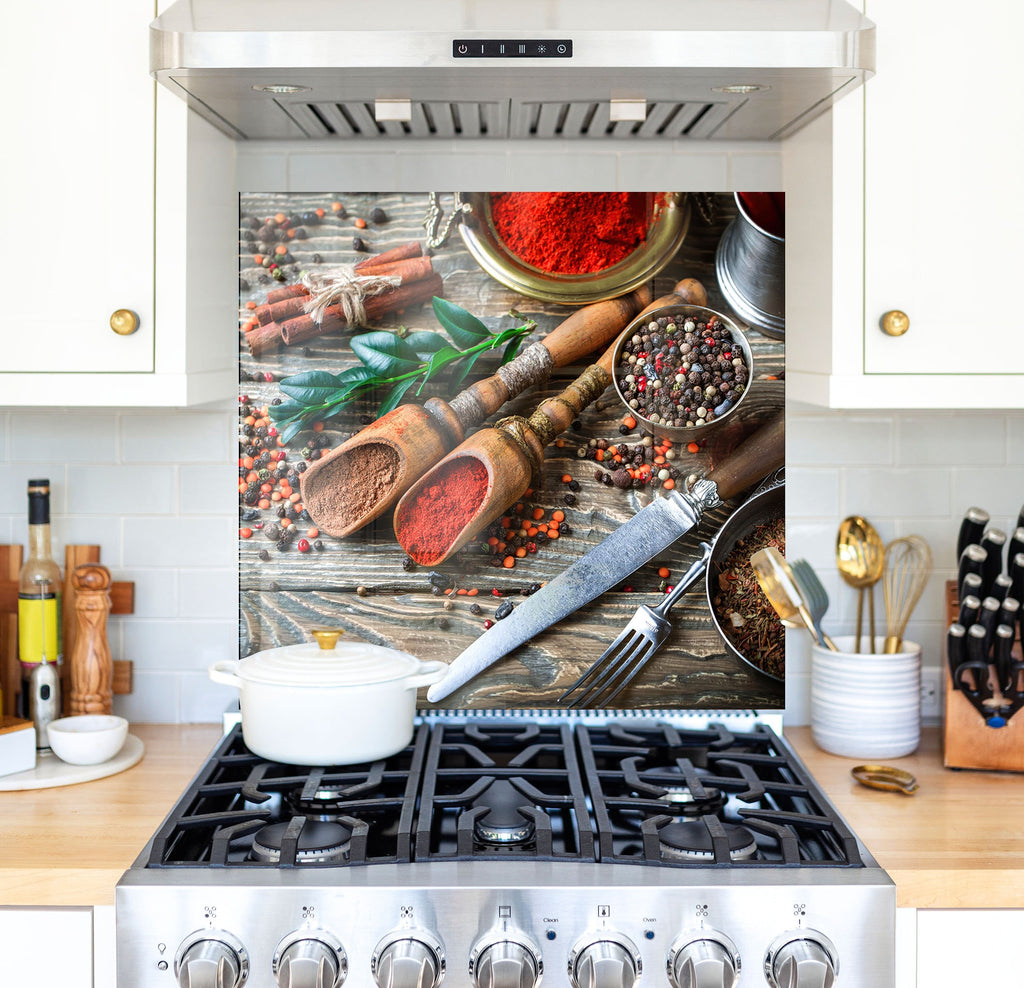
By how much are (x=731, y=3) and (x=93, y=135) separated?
0.92 meters

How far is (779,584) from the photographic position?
6.39ft

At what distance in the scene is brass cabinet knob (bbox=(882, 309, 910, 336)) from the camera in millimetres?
1588

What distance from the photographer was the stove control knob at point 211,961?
52.7 inches

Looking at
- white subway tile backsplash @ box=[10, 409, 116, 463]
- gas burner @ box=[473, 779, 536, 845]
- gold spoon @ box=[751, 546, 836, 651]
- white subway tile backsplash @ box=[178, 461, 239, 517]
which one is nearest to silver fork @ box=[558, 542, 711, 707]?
gold spoon @ box=[751, 546, 836, 651]

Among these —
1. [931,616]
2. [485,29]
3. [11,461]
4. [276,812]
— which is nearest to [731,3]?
[485,29]

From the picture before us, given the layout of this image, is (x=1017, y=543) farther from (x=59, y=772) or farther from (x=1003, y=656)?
(x=59, y=772)

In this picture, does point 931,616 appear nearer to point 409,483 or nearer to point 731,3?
point 409,483

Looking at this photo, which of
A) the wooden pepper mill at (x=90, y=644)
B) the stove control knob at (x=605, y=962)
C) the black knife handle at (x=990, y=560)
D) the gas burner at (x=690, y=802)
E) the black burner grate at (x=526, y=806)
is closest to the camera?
the stove control knob at (x=605, y=962)

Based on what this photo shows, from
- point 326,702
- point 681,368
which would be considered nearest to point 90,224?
point 326,702

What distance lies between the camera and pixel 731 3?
1492 mm

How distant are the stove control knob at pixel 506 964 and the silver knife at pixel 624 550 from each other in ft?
2.24

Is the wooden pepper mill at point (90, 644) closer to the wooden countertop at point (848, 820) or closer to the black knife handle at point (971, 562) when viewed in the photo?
the wooden countertop at point (848, 820)

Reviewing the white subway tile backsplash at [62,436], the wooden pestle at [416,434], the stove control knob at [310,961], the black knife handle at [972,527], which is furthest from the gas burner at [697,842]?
the white subway tile backsplash at [62,436]

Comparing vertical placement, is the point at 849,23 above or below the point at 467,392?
above
